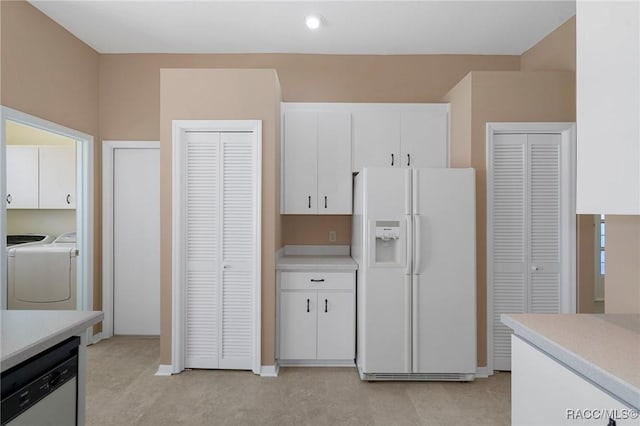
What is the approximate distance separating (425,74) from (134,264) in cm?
379

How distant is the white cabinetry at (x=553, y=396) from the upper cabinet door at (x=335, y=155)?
2.36 meters

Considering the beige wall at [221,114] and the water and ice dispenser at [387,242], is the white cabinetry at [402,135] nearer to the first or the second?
the water and ice dispenser at [387,242]

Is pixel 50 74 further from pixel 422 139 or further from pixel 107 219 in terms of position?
pixel 422 139

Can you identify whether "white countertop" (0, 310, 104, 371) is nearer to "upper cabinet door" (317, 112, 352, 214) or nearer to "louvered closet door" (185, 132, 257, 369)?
"louvered closet door" (185, 132, 257, 369)

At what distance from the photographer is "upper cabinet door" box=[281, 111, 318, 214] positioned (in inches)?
148

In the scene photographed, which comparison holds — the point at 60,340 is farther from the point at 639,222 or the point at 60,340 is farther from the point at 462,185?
the point at 462,185

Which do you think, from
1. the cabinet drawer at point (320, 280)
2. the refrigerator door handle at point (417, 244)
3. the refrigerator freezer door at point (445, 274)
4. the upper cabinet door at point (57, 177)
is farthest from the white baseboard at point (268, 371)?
the upper cabinet door at point (57, 177)

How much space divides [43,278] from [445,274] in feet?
13.1

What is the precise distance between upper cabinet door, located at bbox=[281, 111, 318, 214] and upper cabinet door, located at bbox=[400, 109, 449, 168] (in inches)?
35.0

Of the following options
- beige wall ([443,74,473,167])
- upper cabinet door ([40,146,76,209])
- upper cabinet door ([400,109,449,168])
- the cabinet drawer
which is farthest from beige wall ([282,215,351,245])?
upper cabinet door ([40,146,76,209])

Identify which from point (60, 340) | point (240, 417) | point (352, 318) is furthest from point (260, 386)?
point (60, 340)

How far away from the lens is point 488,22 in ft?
11.2

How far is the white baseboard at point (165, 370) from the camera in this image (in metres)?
3.22

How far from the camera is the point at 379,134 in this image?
12.5 ft
